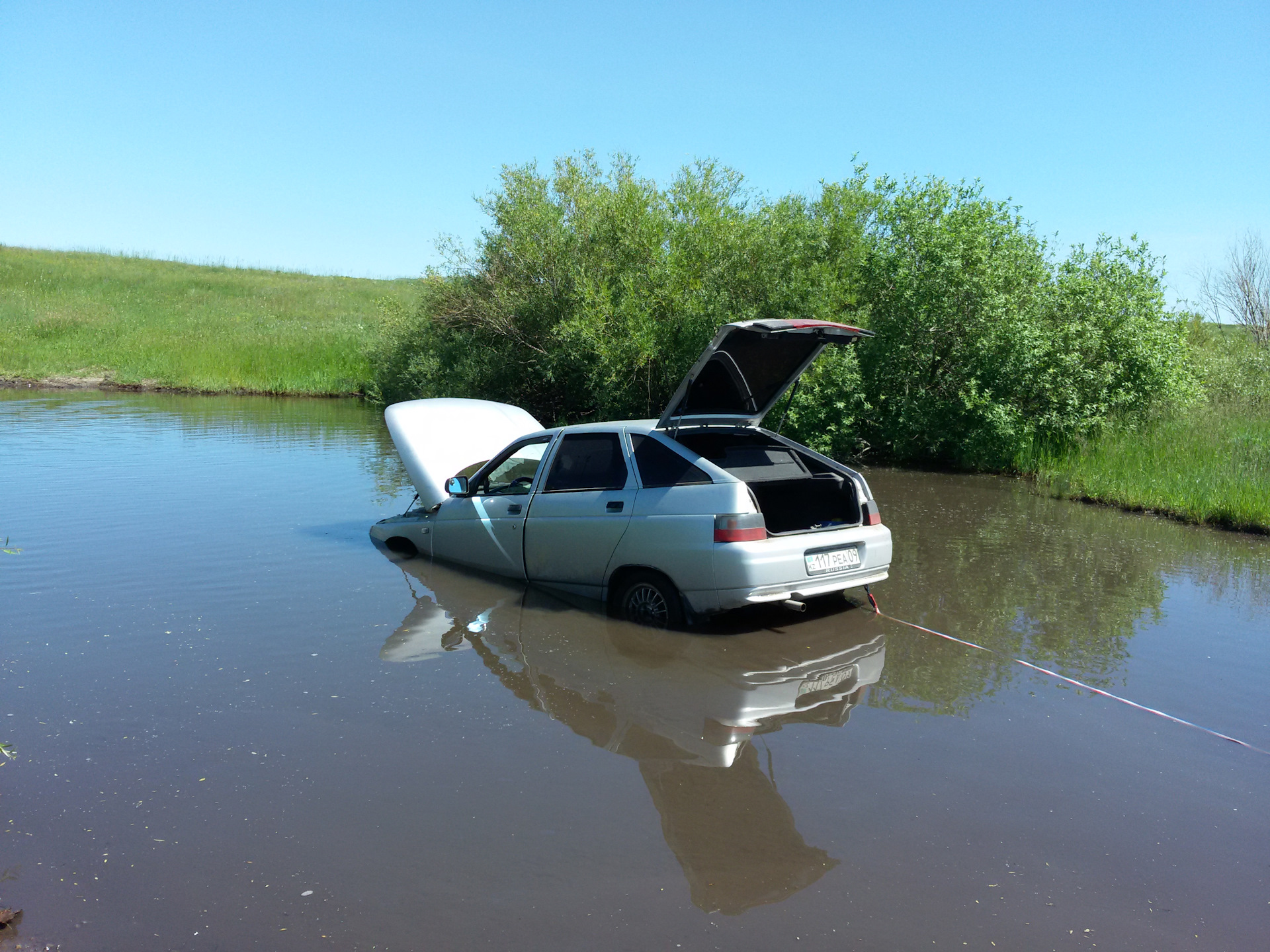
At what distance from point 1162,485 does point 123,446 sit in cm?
1791

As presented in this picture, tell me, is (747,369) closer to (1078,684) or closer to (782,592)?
(782,592)

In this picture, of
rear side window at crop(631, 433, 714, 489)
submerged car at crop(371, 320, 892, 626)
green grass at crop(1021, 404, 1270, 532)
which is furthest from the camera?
green grass at crop(1021, 404, 1270, 532)

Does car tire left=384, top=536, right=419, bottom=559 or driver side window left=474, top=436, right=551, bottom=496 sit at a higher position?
driver side window left=474, top=436, right=551, bottom=496

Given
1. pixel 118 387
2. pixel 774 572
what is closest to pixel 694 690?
pixel 774 572

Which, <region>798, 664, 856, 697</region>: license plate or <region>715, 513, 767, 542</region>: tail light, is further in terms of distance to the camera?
<region>715, 513, 767, 542</region>: tail light

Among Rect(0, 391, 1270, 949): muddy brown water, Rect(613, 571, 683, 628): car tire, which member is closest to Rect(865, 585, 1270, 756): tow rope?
Rect(0, 391, 1270, 949): muddy brown water

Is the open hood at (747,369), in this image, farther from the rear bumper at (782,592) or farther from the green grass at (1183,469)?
the green grass at (1183,469)

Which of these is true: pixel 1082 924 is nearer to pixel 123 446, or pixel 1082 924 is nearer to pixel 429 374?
pixel 123 446

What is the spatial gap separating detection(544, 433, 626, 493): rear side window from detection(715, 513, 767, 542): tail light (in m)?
1.06

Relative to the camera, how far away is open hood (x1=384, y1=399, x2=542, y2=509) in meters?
9.38

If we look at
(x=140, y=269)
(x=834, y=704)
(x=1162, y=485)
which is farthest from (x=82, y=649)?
(x=140, y=269)

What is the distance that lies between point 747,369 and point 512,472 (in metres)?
2.37

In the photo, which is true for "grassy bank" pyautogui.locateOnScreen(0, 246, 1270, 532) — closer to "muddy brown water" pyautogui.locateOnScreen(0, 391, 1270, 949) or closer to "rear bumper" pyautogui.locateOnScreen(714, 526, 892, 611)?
"muddy brown water" pyautogui.locateOnScreen(0, 391, 1270, 949)

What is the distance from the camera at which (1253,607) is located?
8.12m
